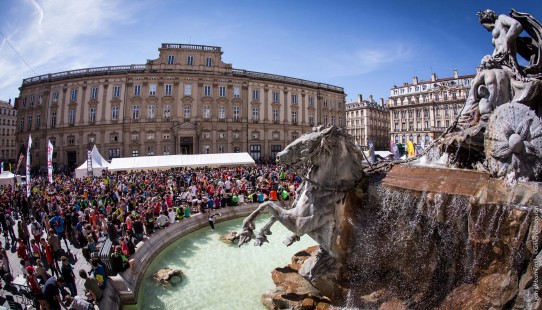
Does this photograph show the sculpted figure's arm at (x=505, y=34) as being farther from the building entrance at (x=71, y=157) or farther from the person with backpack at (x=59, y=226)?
the building entrance at (x=71, y=157)

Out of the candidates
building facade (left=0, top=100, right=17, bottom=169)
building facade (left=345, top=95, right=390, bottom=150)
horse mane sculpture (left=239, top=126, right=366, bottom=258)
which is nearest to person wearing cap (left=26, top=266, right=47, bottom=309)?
horse mane sculpture (left=239, top=126, right=366, bottom=258)

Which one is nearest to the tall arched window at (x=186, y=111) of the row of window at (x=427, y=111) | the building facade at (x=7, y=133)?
Result: the row of window at (x=427, y=111)

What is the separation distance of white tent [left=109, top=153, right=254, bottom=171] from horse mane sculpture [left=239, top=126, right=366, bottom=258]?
22.4 metres

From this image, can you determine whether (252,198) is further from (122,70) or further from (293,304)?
(122,70)

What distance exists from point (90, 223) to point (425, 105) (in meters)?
74.3

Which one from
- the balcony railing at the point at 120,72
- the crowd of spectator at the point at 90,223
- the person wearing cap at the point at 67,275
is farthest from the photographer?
the balcony railing at the point at 120,72

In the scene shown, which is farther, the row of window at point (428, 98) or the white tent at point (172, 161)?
the row of window at point (428, 98)

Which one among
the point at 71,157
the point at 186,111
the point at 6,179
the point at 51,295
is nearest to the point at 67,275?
the point at 51,295

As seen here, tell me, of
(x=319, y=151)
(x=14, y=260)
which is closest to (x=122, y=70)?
(x=14, y=260)

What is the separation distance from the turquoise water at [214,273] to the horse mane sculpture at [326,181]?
2.46m

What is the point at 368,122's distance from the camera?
8006cm

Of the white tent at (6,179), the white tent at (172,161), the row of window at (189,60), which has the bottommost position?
the white tent at (6,179)

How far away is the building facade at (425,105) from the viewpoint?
2633 inches

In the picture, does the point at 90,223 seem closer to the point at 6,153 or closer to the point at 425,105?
the point at 425,105
